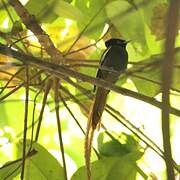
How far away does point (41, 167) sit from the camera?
2.96 feet

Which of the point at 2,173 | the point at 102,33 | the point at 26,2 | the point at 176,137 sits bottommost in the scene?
the point at 176,137

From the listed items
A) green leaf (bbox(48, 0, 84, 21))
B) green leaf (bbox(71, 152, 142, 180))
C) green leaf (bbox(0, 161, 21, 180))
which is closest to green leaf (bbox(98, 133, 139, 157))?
green leaf (bbox(71, 152, 142, 180))

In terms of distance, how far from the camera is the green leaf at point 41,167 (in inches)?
35.1

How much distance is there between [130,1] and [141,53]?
112 millimetres

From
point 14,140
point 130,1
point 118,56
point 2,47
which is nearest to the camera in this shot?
point 2,47

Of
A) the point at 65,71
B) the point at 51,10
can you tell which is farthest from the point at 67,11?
the point at 65,71

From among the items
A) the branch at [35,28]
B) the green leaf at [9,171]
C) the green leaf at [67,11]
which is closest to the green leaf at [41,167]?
the green leaf at [9,171]

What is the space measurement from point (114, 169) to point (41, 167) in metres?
0.15

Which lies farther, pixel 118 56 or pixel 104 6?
pixel 118 56

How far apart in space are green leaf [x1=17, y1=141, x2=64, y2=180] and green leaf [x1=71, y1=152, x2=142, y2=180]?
6cm

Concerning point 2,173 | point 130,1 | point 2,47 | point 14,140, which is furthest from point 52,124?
point 2,47

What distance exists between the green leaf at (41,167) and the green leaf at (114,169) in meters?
0.06

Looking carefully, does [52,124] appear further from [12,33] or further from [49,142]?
[12,33]

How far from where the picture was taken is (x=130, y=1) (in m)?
0.84
